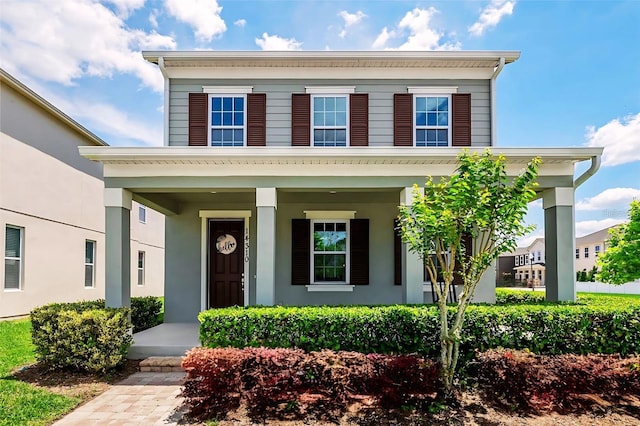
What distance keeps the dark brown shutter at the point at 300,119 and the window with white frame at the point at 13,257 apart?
8.83 m

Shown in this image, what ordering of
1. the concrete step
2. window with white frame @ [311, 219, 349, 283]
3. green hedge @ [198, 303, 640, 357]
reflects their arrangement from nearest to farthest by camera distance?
green hedge @ [198, 303, 640, 357]
the concrete step
window with white frame @ [311, 219, 349, 283]

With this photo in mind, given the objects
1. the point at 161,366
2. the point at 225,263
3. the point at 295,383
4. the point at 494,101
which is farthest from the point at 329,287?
the point at 494,101

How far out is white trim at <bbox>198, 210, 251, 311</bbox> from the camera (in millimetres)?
9148

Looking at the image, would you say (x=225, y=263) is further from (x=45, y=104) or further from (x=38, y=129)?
(x=45, y=104)

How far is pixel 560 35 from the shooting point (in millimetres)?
9312

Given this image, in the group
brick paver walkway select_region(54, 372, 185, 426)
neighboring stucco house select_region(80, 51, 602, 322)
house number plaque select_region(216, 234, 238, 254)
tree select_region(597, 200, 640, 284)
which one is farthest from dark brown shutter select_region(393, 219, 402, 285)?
tree select_region(597, 200, 640, 284)

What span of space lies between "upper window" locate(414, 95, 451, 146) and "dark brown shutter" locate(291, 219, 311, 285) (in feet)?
10.8

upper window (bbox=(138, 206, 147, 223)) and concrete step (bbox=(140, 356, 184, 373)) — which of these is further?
upper window (bbox=(138, 206, 147, 223))

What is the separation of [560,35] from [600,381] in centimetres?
812

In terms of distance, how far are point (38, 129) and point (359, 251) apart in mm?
10953

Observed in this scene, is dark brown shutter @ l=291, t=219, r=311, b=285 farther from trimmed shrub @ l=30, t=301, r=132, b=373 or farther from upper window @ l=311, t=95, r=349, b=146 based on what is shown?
trimmed shrub @ l=30, t=301, r=132, b=373

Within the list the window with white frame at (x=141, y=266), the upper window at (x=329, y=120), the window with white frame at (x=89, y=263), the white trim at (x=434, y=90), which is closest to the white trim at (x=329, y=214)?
the upper window at (x=329, y=120)

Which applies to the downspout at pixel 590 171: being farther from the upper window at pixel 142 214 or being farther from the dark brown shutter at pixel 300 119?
the upper window at pixel 142 214

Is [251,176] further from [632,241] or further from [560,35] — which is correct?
[632,241]
